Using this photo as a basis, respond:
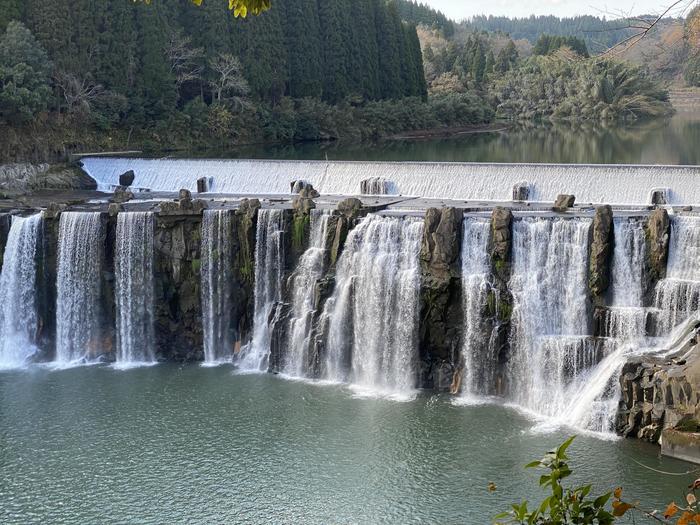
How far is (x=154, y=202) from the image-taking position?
114 feet

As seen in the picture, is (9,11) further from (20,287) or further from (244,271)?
(244,271)

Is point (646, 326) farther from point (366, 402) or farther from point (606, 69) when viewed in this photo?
point (606, 69)

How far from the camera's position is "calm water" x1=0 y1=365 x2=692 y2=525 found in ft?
60.4

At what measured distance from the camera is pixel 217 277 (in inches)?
1151

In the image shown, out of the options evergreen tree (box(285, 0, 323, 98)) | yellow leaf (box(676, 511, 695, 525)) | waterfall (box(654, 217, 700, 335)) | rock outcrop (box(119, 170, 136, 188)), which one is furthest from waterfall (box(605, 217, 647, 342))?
evergreen tree (box(285, 0, 323, 98))

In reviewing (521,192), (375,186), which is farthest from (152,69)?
(521,192)

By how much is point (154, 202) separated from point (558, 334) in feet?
55.1

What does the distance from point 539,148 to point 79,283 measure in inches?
1381

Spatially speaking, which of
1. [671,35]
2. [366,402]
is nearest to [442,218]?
[366,402]

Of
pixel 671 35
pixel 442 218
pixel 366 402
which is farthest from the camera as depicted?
pixel 442 218

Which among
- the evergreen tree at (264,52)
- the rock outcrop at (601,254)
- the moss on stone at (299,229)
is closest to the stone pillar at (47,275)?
the moss on stone at (299,229)

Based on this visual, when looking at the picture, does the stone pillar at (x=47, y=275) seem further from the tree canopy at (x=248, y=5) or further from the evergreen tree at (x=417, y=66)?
the evergreen tree at (x=417, y=66)

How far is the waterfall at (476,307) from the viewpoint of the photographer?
24.8 m

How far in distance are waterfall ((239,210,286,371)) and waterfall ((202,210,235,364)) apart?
3.20 feet
